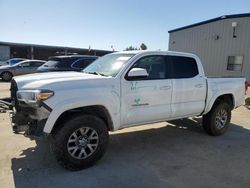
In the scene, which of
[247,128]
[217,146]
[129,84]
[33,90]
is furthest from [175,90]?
[247,128]

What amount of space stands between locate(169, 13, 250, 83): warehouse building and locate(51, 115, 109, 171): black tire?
1627 centimetres

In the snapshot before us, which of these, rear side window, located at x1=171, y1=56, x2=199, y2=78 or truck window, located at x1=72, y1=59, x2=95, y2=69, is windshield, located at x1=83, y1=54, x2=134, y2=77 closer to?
rear side window, located at x1=171, y1=56, x2=199, y2=78

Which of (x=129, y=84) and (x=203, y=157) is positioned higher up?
(x=129, y=84)

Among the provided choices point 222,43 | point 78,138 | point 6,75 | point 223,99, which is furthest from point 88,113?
point 222,43

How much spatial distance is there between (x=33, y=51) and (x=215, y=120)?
43483mm

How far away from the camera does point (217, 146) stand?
586 cm

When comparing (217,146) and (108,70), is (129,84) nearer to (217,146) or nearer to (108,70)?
(108,70)

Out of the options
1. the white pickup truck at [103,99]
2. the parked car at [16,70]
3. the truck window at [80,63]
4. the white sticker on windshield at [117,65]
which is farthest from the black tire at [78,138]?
the parked car at [16,70]

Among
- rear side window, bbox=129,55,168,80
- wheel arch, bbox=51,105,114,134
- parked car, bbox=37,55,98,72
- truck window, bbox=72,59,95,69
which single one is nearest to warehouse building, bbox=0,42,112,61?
parked car, bbox=37,55,98,72

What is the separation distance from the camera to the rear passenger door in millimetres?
5574

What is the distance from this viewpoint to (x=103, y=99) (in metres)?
4.43

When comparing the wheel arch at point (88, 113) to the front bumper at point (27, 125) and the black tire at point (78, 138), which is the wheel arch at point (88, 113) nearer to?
the black tire at point (78, 138)

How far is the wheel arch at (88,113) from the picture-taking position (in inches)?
167

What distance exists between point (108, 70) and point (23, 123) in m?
1.74
